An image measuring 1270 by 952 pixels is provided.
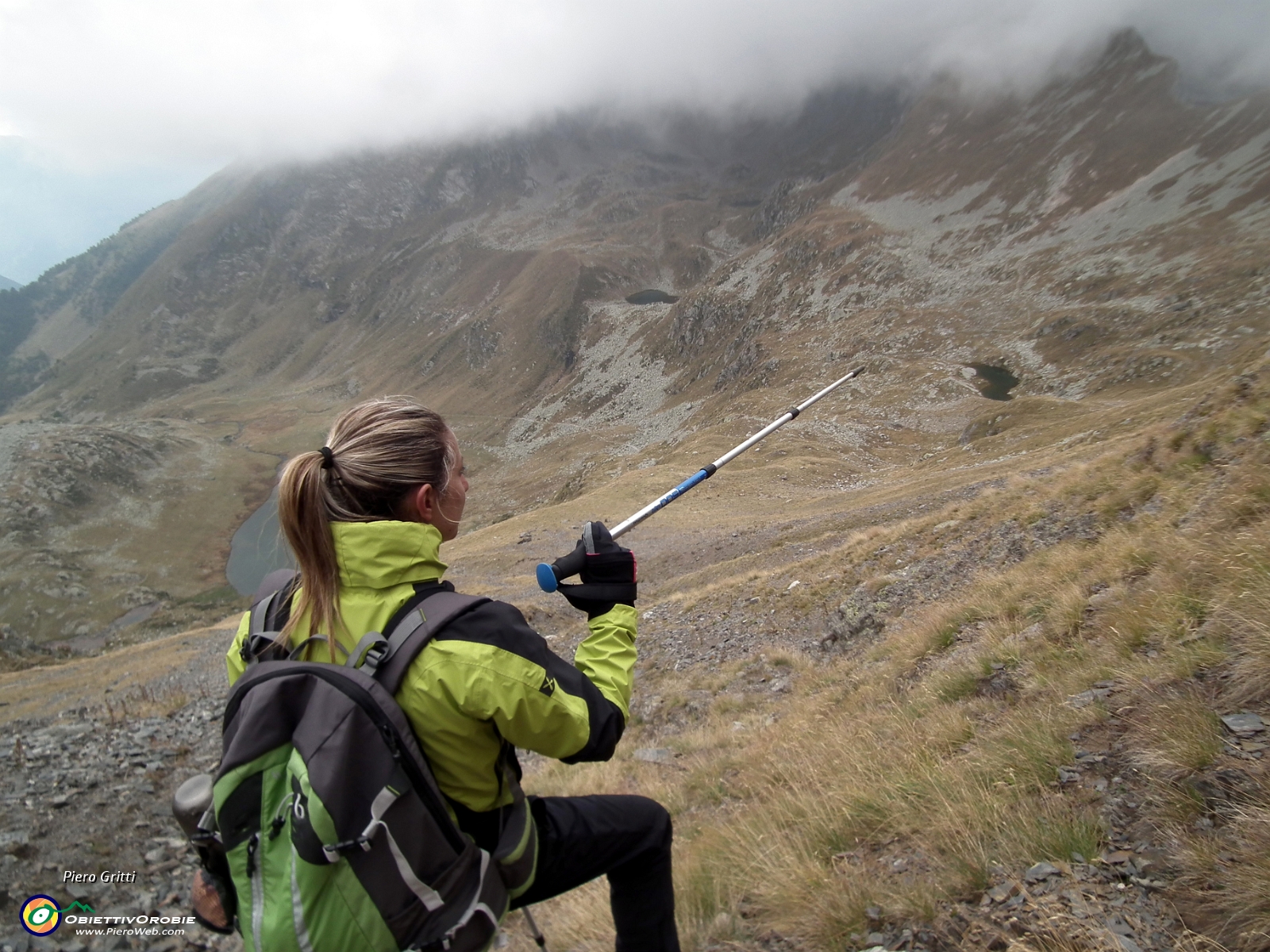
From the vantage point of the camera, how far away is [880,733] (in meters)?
5.41

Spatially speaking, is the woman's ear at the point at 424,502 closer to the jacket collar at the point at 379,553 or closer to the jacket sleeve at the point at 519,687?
the jacket collar at the point at 379,553

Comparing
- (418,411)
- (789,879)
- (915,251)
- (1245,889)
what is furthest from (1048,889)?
(915,251)

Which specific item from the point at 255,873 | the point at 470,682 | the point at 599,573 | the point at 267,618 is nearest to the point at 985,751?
the point at 599,573

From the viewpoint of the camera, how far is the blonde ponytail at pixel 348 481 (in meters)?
2.63

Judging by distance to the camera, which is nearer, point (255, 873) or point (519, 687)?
point (255, 873)

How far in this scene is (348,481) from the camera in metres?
2.76

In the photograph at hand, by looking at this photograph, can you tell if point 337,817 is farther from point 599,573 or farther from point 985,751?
point 985,751

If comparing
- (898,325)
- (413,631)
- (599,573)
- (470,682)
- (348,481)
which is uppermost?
(348,481)

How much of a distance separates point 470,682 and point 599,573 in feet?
4.32

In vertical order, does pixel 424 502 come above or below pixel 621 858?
above

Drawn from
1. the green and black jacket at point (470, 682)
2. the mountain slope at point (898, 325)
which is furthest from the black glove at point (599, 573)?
the mountain slope at point (898, 325)

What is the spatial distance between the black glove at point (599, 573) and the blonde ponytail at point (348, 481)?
3.13 ft

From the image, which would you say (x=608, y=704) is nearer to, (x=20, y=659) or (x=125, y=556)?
(x=20, y=659)

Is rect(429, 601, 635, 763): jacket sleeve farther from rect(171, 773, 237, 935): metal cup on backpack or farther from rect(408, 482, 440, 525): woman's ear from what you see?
rect(171, 773, 237, 935): metal cup on backpack
